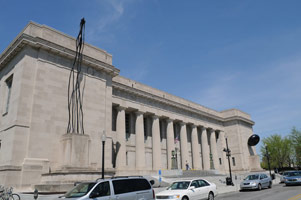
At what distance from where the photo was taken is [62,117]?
2347 centimetres

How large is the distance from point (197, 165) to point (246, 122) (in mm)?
20869

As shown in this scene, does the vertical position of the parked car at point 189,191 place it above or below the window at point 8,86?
below

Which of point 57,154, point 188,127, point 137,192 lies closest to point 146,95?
point 188,127

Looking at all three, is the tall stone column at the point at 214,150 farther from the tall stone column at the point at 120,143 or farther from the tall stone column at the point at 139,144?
the tall stone column at the point at 120,143

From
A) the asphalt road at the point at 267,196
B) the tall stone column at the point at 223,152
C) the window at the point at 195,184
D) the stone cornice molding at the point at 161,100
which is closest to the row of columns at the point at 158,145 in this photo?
the tall stone column at the point at 223,152

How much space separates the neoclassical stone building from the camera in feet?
66.7

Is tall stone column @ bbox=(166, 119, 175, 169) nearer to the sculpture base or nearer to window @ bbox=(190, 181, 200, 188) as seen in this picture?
the sculpture base

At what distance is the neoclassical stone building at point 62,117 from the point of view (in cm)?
2033

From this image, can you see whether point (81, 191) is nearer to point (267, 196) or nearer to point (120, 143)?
point (267, 196)

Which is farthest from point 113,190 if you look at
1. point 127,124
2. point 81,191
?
point 127,124

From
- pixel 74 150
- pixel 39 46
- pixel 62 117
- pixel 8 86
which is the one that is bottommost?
pixel 74 150

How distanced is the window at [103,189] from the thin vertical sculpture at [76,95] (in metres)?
14.6

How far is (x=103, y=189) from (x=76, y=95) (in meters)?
16.5

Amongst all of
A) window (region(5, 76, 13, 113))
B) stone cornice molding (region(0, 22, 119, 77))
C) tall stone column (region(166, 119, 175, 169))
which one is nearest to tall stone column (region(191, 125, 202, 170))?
tall stone column (region(166, 119, 175, 169))
